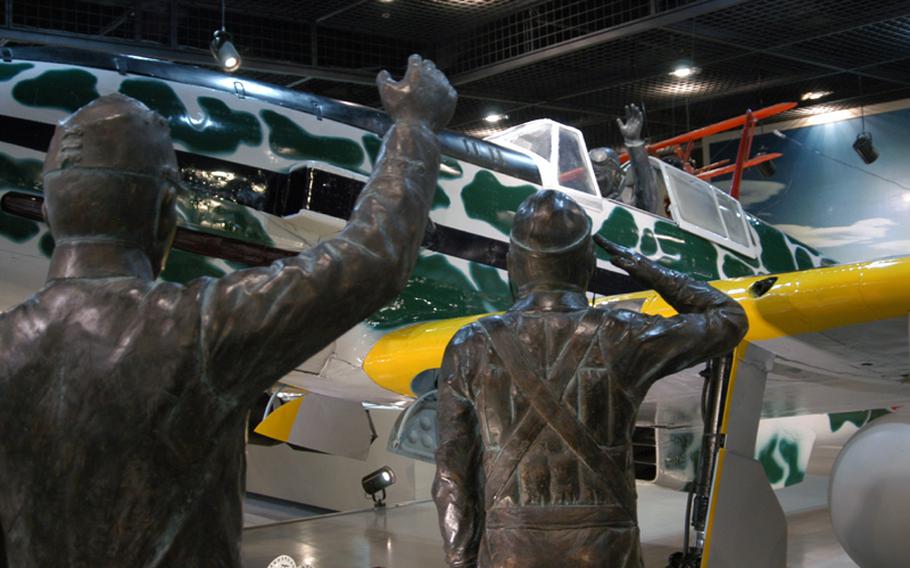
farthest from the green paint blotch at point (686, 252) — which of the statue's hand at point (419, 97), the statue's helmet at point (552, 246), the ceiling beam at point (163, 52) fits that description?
the statue's hand at point (419, 97)

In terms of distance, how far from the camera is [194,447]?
1051mm

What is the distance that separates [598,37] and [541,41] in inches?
28.9

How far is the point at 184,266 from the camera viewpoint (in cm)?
453

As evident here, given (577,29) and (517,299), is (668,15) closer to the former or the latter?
(577,29)

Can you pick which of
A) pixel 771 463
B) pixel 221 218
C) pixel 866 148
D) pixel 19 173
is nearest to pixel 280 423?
pixel 221 218

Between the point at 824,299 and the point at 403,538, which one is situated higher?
the point at 824,299

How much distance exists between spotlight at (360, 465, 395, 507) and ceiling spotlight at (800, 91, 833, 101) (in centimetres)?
628

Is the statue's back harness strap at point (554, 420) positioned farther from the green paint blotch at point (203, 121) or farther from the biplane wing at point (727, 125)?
the biplane wing at point (727, 125)

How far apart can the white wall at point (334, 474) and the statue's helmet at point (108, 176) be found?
21.9 feet

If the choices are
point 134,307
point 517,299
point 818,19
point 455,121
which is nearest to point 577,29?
point 818,19

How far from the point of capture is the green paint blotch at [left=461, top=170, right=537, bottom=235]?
17.5 ft

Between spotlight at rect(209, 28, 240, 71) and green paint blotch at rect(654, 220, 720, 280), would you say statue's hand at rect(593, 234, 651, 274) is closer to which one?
spotlight at rect(209, 28, 240, 71)

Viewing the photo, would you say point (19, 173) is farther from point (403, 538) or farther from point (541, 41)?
point (541, 41)

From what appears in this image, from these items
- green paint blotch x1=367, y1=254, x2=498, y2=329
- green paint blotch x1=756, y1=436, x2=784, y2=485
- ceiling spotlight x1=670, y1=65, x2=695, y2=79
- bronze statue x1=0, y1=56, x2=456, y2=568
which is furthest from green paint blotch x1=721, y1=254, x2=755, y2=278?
bronze statue x1=0, y1=56, x2=456, y2=568
